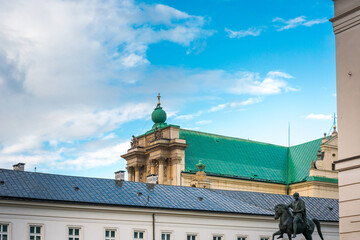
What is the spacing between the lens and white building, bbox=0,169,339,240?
45.0 meters

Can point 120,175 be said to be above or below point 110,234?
above

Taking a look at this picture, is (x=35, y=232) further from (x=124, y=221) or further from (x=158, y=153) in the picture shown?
(x=158, y=153)

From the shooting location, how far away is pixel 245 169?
98.3 meters

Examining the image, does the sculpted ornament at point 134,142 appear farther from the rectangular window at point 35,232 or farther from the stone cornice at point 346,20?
the stone cornice at point 346,20

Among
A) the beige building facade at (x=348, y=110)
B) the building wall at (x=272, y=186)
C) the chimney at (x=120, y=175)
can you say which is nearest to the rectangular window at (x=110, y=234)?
the chimney at (x=120, y=175)

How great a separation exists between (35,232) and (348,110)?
1027 inches

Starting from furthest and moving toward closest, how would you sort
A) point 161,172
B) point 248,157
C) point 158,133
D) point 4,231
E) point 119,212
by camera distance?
point 248,157, point 158,133, point 161,172, point 119,212, point 4,231

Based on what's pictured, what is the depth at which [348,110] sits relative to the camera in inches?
1037

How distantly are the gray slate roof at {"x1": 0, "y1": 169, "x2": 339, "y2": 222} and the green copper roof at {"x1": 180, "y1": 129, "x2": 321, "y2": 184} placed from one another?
34.6 metres

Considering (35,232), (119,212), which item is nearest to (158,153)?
(119,212)

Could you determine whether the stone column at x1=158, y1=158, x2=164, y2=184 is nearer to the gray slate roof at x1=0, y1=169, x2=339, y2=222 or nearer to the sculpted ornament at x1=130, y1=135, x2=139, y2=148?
the sculpted ornament at x1=130, y1=135, x2=139, y2=148

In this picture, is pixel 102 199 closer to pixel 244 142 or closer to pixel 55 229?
pixel 55 229

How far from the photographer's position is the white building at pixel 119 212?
44969mm

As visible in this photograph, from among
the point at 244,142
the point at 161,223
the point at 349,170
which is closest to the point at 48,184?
the point at 161,223
